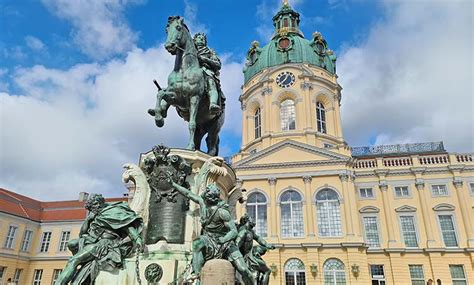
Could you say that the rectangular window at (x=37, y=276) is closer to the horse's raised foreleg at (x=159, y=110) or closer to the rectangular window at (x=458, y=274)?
the horse's raised foreleg at (x=159, y=110)

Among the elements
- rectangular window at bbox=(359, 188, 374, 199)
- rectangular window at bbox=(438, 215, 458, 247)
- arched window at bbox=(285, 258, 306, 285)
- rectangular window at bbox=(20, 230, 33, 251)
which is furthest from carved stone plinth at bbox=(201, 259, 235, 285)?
rectangular window at bbox=(20, 230, 33, 251)

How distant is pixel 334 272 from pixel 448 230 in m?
11.4

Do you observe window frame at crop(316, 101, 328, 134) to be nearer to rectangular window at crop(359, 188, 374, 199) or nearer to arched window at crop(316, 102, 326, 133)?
arched window at crop(316, 102, 326, 133)

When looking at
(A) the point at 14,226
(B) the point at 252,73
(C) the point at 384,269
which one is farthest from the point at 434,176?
(A) the point at 14,226

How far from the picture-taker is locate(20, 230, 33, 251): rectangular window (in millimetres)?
35531

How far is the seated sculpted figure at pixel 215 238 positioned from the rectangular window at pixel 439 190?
33.7m

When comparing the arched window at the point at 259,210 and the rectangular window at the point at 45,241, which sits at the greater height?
the arched window at the point at 259,210

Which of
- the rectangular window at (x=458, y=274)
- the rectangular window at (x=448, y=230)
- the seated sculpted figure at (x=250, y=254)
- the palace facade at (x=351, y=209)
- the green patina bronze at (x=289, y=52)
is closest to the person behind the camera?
the seated sculpted figure at (x=250, y=254)

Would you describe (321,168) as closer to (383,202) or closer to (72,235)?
(383,202)

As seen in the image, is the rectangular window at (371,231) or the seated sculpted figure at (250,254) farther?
the rectangular window at (371,231)

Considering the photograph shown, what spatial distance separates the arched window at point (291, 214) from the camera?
101ft

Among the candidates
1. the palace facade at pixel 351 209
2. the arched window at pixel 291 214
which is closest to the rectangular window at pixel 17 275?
the palace facade at pixel 351 209

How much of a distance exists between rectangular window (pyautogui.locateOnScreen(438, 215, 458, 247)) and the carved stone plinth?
110ft

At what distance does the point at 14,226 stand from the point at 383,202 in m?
37.1
